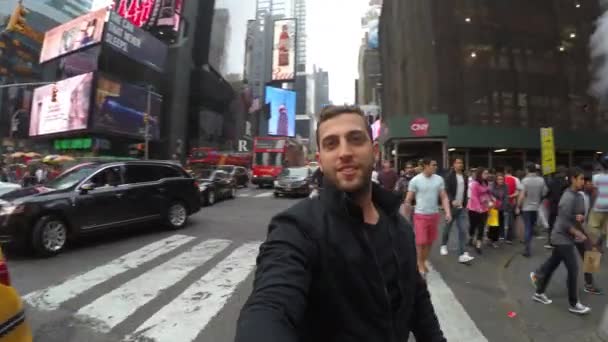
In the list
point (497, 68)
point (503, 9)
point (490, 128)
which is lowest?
point (490, 128)

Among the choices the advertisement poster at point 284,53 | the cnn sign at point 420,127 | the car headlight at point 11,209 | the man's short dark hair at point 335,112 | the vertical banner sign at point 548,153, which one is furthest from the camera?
the advertisement poster at point 284,53

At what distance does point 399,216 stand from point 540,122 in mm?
29854

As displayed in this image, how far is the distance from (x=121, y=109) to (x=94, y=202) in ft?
118

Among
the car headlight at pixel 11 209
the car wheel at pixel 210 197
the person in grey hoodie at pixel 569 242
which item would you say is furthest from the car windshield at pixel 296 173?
the person in grey hoodie at pixel 569 242

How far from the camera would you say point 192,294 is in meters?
5.08

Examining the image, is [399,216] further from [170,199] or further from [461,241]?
[170,199]

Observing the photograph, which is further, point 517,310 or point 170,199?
point 170,199

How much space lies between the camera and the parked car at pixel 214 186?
15703 millimetres

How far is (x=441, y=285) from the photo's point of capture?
18.3 ft

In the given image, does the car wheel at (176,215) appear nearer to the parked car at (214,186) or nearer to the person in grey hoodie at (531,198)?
the parked car at (214,186)

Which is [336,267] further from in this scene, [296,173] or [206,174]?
[296,173]

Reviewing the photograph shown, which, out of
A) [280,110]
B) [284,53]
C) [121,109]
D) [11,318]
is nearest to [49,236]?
[11,318]

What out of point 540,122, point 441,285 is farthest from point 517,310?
point 540,122

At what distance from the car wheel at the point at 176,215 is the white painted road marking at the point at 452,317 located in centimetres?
671
